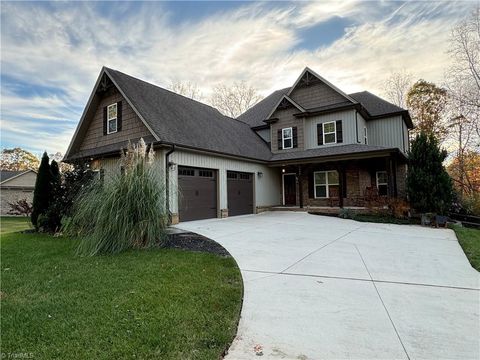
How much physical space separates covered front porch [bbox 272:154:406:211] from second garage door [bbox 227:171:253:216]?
2.43 metres

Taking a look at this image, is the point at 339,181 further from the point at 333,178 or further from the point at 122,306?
the point at 122,306

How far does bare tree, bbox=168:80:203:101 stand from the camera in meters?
29.8

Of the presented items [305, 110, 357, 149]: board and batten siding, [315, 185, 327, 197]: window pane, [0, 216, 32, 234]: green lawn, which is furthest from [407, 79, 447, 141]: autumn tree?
[0, 216, 32, 234]: green lawn

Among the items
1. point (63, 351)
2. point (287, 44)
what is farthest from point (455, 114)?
point (63, 351)

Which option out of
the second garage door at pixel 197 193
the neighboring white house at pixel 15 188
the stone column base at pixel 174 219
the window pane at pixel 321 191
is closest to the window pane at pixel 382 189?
the window pane at pixel 321 191

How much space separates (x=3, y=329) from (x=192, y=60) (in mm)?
15787

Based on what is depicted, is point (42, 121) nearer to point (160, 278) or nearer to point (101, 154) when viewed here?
point (101, 154)

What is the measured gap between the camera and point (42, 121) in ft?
53.9

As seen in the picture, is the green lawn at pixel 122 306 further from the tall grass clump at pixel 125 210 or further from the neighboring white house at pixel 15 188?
the neighboring white house at pixel 15 188

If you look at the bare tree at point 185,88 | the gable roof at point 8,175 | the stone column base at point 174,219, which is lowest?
the stone column base at point 174,219

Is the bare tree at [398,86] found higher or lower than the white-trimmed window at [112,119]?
higher

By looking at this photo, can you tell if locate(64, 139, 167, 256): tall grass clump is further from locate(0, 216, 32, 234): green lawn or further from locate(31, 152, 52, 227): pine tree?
locate(0, 216, 32, 234): green lawn

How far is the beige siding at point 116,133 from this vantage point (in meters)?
11.5

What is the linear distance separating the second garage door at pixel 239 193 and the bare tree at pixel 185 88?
18.6 metres
